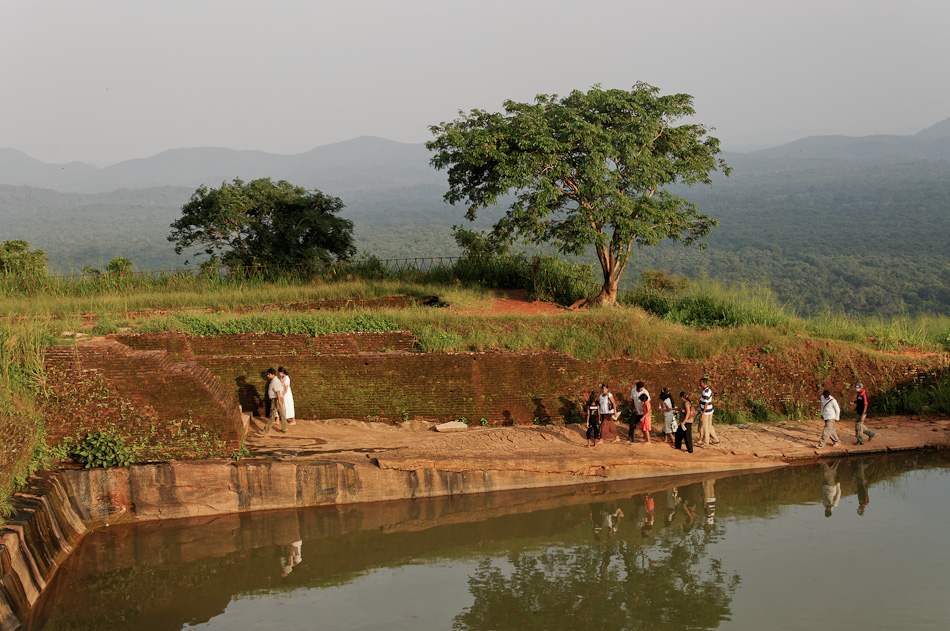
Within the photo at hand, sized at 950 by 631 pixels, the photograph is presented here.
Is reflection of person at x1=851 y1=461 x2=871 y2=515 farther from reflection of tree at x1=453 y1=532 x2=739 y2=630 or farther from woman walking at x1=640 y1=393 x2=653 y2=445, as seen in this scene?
woman walking at x1=640 y1=393 x2=653 y2=445

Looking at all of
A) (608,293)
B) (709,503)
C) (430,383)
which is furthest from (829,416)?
(608,293)

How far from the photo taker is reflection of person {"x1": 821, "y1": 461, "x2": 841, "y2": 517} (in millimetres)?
11227

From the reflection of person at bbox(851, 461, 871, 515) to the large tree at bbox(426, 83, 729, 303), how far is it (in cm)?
718

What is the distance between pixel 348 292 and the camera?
18672 mm

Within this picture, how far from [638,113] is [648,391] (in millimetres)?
8251

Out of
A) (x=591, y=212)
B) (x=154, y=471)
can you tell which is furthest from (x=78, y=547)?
(x=591, y=212)

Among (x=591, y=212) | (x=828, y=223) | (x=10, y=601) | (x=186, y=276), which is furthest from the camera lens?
(x=828, y=223)

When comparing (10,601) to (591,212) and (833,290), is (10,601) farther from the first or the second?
(833,290)

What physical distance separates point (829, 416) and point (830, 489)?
1523mm

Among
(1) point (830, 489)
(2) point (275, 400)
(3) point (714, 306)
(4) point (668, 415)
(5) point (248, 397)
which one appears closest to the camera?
(1) point (830, 489)

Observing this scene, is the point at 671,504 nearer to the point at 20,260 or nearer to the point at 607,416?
the point at 607,416

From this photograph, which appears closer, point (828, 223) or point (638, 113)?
point (638, 113)

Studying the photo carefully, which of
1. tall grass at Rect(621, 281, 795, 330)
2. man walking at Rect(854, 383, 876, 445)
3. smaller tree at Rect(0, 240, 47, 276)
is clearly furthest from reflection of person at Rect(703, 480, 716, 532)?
smaller tree at Rect(0, 240, 47, 276)

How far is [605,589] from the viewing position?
8.88 m
